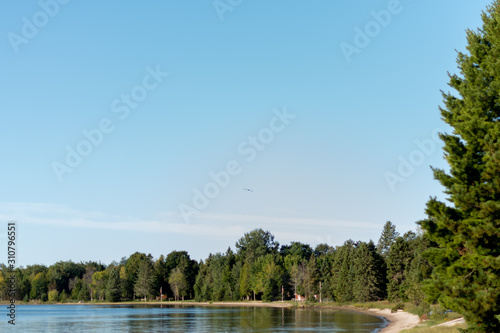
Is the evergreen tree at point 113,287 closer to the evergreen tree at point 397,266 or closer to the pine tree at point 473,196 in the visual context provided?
the evergreen tree at point 397,266

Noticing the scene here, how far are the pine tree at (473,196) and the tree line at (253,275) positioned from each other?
44.8m

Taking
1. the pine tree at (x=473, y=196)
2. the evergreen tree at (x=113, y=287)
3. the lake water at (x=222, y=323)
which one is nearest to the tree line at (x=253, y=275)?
the evergreen tree at (x=113, y=287)

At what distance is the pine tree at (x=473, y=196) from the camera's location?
2123cm

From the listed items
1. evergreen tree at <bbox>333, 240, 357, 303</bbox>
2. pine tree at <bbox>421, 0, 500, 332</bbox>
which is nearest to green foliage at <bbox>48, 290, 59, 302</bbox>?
evergreen tree at <bbox>333, 240, 357, 303</bbox>

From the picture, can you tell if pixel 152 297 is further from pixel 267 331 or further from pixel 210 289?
pixel 267 331

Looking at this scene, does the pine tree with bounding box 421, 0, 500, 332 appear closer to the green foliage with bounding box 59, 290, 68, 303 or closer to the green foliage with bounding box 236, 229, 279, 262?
the green foliage with bounding box 236, 229, 279, 262

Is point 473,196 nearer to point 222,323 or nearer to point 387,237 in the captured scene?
point 222,323

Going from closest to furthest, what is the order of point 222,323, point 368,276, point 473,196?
point 473,196 → point 222,323 → point 368,276

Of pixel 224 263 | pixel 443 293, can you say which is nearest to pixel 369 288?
pixel 224 263

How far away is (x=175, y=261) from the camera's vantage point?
168375 millimetres

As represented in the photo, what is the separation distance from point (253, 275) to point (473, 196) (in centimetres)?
11692

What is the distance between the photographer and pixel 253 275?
135250 millimetres

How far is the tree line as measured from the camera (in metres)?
95.2

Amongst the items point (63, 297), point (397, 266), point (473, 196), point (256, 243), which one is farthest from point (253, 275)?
point (473, 196)
